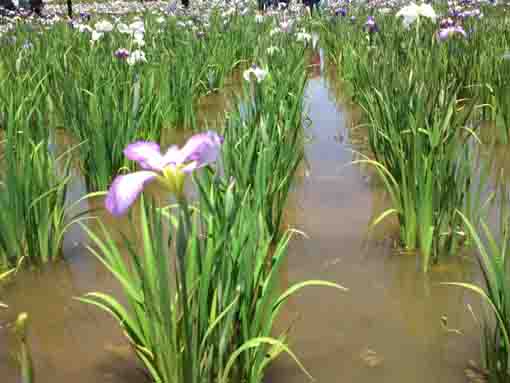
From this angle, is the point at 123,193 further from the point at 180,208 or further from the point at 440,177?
the point at 440,177

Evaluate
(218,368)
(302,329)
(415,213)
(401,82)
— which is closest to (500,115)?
(401,82)

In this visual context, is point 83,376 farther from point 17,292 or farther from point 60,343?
point 17,292

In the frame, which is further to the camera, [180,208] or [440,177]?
[440,177]

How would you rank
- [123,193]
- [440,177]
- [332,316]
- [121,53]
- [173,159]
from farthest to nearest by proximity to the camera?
1. [121,53]
2. [440,177]
3. [332,316]
4. [173,159]
5. [123,193]

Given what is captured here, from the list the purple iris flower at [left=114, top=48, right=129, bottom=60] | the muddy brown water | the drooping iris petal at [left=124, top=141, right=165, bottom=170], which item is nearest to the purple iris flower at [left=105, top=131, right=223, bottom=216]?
the drooping iris petal at [left=124, top=141, right=165, bottom=170]

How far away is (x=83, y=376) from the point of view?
162 centimetres

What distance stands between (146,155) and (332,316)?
3.39 feet

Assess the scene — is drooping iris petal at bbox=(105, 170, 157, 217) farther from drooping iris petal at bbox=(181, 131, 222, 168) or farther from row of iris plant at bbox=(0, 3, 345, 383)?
drooping iris petal at bbox=(181, 131, 222, 168)

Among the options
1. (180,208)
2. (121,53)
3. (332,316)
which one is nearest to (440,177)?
(332,316)

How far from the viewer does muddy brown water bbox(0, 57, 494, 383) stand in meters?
1.62

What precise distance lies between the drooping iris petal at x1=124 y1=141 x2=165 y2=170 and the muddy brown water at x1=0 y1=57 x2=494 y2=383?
815 mm

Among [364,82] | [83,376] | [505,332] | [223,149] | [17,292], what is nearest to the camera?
[505,332]

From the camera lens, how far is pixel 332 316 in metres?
1.86

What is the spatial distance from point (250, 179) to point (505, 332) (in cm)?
111
